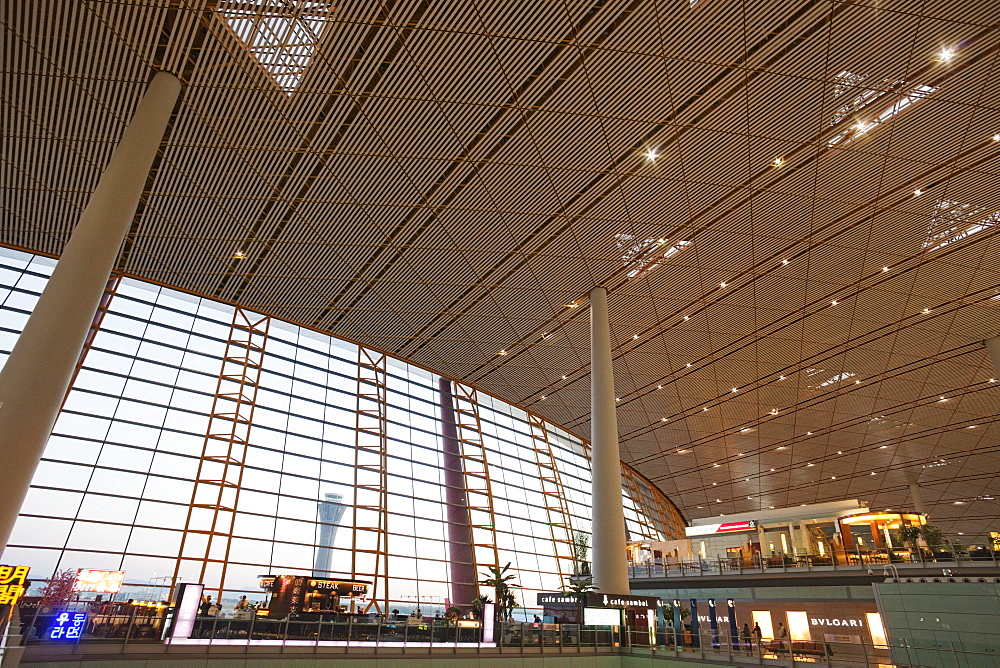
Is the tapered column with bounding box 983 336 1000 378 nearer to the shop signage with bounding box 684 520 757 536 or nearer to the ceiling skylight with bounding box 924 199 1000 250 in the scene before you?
the ceiling skylight with bounding box 924 199 1000 250

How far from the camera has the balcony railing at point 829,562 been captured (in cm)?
1717

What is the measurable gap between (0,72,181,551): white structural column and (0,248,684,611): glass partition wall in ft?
27.2

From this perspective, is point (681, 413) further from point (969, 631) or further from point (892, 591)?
point (969, 631)

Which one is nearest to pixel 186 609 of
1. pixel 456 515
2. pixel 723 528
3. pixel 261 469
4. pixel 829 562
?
pixel 261 469

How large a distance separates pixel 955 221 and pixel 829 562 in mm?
12364

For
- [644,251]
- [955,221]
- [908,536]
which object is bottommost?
[908,536]

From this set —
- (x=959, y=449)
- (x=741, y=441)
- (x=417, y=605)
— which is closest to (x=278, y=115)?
(x=417, y=605)

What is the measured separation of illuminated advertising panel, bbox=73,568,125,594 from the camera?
16.5 metres

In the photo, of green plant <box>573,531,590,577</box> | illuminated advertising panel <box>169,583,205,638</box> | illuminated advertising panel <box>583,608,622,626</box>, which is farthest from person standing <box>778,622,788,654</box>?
illuminated advertising panel <box>169,583,205,638</box>

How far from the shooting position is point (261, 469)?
21.9 metres

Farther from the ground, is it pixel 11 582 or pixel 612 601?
pixel 11 582

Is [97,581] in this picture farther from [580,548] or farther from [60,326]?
[580,548]

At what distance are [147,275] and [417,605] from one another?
1716 cm

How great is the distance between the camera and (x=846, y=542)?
2323 cm
